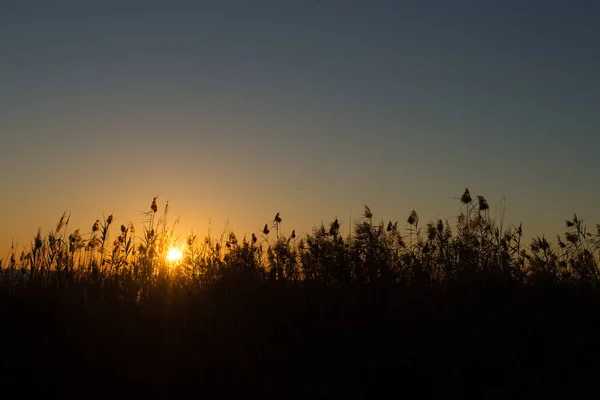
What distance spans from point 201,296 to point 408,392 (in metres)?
3.51

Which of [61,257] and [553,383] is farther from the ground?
[61,257]

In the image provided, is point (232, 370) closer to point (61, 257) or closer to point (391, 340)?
point (391, 340)

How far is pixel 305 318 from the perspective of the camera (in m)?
7.79

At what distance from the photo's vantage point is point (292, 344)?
22.9 ft

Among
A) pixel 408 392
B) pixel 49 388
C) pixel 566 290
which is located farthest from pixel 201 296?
pixel 566 290

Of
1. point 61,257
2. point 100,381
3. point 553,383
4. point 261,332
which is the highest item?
point 61,257

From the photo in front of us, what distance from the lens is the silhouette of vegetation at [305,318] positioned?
252 inches

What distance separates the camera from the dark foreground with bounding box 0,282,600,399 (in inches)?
247

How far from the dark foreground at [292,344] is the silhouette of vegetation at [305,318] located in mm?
22

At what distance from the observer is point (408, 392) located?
629cm

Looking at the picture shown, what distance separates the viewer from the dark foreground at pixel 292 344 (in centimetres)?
627

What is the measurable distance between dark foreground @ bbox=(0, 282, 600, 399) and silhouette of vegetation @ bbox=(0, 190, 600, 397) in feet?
0.07

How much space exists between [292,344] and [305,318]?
2.80ft

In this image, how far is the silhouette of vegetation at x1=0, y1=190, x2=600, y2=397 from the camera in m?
6.41
